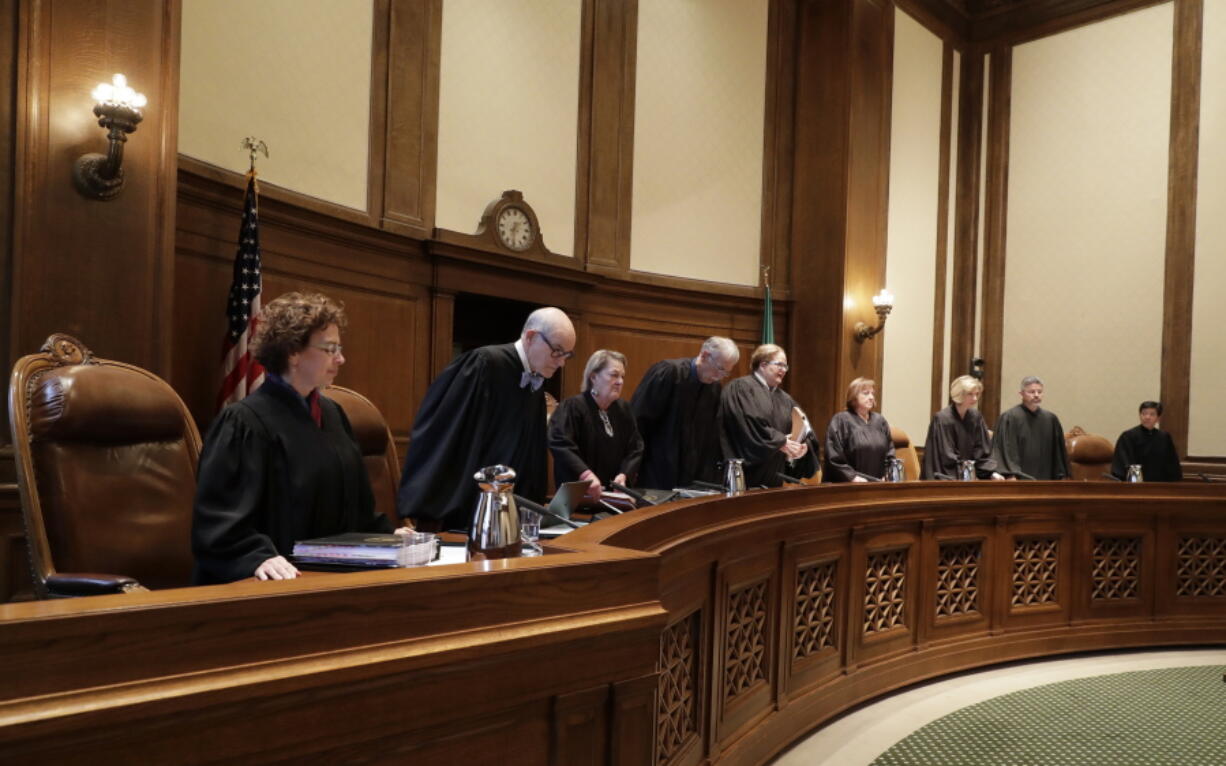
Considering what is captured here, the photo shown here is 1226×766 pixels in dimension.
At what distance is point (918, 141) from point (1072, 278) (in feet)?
7.27

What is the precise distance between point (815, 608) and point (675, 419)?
4.41 ft

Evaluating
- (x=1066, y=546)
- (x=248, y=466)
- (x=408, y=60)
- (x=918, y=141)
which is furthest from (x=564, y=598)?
(x=918, y=141)

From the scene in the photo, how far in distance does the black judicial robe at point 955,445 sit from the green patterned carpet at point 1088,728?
1929mm

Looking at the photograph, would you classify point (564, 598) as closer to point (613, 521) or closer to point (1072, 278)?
point (613, 521)

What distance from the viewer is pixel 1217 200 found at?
9.02 metres

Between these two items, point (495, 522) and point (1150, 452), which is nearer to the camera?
point (495, 522)

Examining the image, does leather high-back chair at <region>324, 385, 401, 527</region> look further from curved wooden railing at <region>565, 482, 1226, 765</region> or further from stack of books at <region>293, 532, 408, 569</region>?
stack of books at <region>293, 532, 408, 569</region>

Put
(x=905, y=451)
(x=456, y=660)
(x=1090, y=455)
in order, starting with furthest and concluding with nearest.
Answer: (x=1090, y=455) → (x=905, y=451) → (x=456, y=660)

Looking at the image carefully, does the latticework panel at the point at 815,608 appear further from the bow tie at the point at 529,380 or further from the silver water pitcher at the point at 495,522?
the silver water pitcher at the point at 495,522

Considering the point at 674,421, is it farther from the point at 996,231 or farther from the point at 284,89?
the point at 996,231

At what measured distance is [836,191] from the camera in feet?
29.2

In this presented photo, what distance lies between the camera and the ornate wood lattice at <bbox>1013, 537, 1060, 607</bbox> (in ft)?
16.9

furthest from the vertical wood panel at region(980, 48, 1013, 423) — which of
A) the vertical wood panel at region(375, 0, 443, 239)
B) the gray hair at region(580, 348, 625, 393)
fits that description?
the gray hair at region(580, 348, 625, 393)

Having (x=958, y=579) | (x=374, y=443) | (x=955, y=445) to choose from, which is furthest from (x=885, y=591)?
(x=374, y=443)
